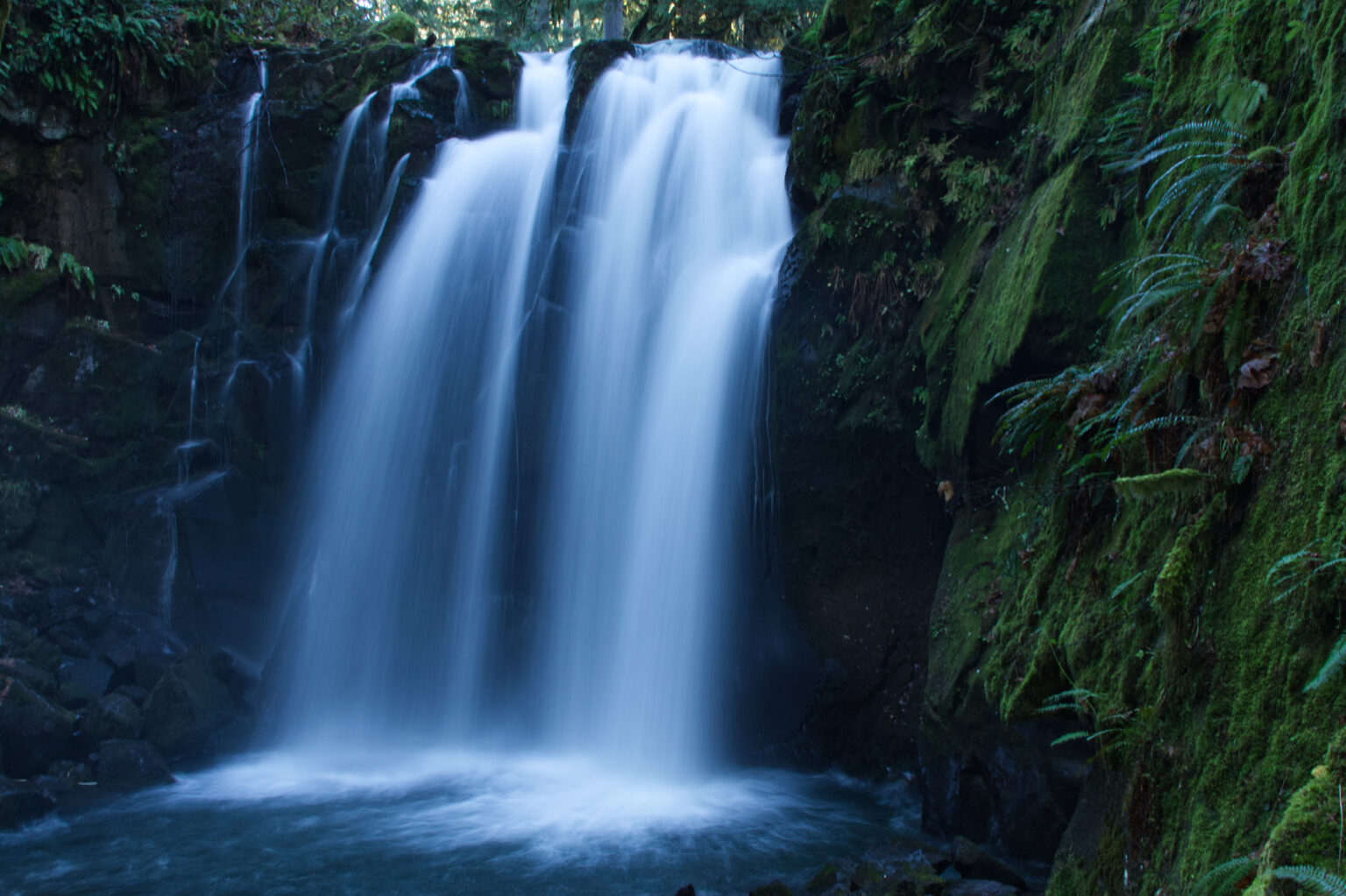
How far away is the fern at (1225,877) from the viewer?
92.4 inches

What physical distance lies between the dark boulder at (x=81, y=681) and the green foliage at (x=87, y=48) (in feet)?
26.3

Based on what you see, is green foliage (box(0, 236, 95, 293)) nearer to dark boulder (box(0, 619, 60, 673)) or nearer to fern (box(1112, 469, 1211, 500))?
dark boulder (box(0, 619, 60, 673))

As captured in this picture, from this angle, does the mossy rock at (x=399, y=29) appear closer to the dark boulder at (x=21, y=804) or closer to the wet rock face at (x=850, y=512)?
the wet rock face at (x=850, y=512)

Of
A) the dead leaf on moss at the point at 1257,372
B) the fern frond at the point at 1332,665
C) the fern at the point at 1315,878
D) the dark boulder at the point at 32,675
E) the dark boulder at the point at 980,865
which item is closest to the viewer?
the fern at the point at 1315,878

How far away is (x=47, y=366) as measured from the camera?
39.1 ft

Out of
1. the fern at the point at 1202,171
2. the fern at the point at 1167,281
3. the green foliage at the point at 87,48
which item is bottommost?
the fern at the point at 1167,281

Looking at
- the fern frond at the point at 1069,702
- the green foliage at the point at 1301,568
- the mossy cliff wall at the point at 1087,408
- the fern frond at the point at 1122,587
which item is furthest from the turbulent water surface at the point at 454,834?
the green foliage at the point at 1301,568

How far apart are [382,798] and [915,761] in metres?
5.00

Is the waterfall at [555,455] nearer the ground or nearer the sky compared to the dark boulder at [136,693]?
nearer the sky

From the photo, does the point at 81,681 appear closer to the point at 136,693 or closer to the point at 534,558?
the point at 136,693

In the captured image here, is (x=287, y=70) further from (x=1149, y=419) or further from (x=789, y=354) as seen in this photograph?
(x=1149, y=419)

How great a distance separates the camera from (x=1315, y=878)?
6.33 ft

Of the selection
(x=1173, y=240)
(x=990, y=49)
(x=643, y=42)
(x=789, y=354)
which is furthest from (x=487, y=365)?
(x=643, y=42)

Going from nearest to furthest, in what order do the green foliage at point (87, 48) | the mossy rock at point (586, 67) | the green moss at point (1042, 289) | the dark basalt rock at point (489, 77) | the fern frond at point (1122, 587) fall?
1. the fern frond at point (1122, 587)
2. the green moss at point (1042, 289)
3. the green foliage at point (87, 48)
4. the mossy rock at point (586, 67)
5. the dark basalt rock at point (489, 77)
